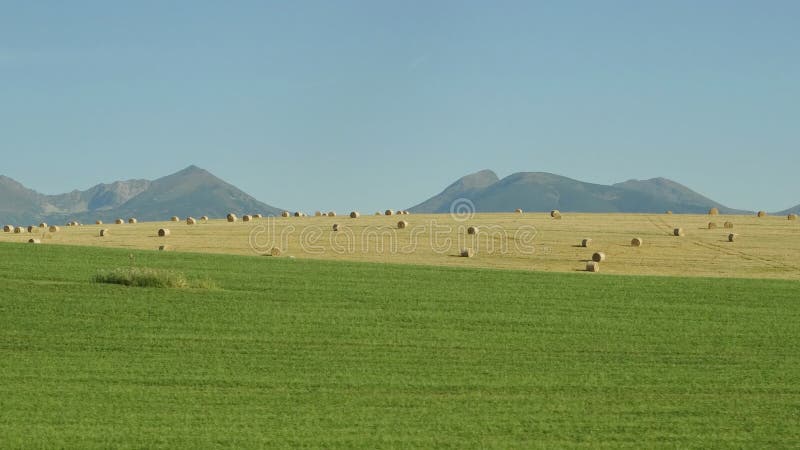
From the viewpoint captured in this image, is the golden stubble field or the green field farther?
the golden stubble field

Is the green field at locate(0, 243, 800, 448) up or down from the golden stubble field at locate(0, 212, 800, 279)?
down

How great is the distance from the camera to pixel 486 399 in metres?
16.2

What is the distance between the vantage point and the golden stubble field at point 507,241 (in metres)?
37.1

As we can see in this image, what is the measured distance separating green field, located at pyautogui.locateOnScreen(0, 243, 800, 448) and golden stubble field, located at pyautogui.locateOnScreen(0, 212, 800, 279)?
26.0ft

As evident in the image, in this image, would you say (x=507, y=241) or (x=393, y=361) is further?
(x=507, y=241)

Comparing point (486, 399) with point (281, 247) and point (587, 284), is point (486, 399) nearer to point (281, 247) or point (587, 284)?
point (587, 284)

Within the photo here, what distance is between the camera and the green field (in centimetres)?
1435

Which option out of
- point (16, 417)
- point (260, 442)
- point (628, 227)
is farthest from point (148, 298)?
point (628, 227)

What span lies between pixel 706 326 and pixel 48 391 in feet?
43.5

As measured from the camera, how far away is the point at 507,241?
43.0 meters

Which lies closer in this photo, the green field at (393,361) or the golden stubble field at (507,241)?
the green field at (393,361)

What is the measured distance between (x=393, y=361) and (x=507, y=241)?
24.9 metres

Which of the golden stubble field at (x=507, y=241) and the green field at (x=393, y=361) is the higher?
the golden stubble field at (x=507, y=241)

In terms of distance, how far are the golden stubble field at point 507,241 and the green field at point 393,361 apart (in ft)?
26.0
